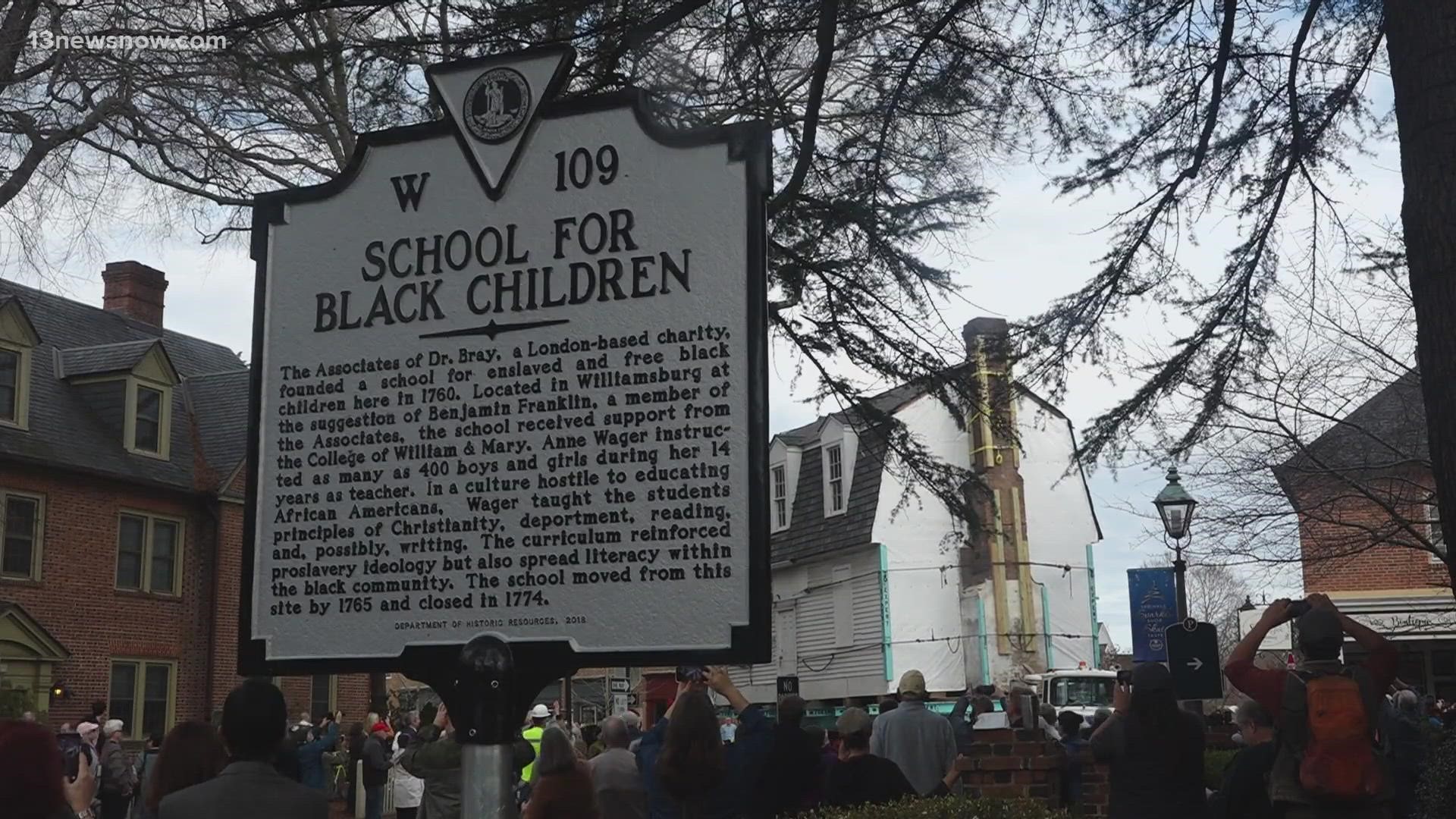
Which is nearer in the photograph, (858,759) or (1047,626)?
→ (858,759)

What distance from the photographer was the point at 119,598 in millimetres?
25719

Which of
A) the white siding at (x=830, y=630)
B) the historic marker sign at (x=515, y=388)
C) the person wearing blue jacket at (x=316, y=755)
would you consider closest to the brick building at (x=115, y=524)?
the person wearing blue jacket at (x=316, y=755)

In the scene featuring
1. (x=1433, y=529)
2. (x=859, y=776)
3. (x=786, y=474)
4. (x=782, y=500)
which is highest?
(x=786, y=474)

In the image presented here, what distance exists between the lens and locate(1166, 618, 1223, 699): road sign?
13148 millimetres

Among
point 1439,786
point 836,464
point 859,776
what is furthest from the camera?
point 836,464

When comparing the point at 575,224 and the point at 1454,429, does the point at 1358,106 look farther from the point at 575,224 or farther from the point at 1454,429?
the point at 575,224

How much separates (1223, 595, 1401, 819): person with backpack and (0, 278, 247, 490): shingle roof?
23.0m

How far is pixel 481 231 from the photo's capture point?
4.30 metres

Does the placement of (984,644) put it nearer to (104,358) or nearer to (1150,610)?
(1150,610)

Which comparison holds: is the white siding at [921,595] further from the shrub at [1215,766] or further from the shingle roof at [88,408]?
the shrub at [1215,766]

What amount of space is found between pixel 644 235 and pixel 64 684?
23540mm

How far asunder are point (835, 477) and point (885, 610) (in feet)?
12.7

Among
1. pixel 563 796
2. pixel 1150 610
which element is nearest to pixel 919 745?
pixel 563 796

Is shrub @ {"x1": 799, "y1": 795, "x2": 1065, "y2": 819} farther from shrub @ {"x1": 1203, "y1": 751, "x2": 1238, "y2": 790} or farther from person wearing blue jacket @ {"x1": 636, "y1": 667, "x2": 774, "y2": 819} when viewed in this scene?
shrub @ {"x1": 1203, "y1": 751, "x2": 1238, "y2": 790}
